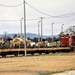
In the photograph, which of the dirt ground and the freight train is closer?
the dirt ground

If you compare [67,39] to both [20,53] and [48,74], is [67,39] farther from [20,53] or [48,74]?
[48,74]

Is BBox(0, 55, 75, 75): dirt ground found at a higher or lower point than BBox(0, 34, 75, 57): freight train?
lower

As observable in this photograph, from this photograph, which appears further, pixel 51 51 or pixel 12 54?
pixel 51 51

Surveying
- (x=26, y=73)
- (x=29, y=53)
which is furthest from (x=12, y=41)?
(x=26, y=73)

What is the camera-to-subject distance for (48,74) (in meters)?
20.9

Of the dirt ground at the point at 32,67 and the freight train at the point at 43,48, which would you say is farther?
the freight train at the point at 43,48

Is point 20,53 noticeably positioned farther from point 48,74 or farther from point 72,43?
point 48,74

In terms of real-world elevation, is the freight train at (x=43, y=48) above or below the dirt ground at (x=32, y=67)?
above

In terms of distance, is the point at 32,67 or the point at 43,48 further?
the point at 43,48

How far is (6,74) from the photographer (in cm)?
2194

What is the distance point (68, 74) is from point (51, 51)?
120 ft

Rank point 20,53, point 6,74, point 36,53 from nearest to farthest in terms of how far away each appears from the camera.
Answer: point 6,74 < point 20,53 < point 36,53

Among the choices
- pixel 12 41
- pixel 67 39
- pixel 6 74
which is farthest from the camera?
pixel 12 41

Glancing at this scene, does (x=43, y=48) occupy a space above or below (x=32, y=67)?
above
